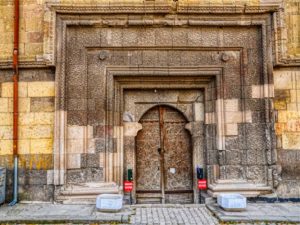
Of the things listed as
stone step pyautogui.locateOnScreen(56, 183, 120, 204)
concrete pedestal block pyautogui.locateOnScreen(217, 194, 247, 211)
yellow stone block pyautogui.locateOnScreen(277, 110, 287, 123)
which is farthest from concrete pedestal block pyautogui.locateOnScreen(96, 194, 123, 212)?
yellow stone block pyautogui.locateOnScreen(277, 110, 287, 123)

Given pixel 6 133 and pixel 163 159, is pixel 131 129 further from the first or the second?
pixel 6 133

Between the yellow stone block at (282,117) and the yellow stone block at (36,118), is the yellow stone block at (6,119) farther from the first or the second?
the yellow stone block at (282,117)

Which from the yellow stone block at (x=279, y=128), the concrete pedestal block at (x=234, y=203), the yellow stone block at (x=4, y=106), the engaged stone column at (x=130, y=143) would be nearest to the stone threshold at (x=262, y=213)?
the concrete pedestal block at (x=234, y=203)

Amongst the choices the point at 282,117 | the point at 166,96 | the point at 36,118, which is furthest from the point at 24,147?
the point at 282,117

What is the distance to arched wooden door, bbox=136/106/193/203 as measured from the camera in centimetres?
764

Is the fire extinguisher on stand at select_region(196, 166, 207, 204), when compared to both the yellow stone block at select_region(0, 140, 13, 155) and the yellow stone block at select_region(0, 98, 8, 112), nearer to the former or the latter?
the yellow stone block at select_region(0, 140, 13, 155)

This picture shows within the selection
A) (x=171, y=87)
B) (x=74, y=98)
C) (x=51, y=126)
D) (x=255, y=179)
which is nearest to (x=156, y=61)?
(x=171, y=87)

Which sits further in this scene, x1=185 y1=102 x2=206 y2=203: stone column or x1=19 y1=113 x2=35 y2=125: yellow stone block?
x1=185 y1=102 x2=206 y2=203: stone column

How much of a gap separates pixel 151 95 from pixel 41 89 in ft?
7.90

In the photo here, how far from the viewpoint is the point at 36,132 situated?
724 centimetres

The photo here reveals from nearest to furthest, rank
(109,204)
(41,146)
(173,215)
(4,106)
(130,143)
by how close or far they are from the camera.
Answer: (173,215), (109,204), (41,146), (4,106), (130,143)

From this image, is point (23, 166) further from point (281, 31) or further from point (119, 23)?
point (281, 31)

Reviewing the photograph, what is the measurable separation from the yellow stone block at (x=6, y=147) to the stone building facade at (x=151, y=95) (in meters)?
0.02

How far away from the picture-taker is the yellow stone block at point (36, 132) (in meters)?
7.24
